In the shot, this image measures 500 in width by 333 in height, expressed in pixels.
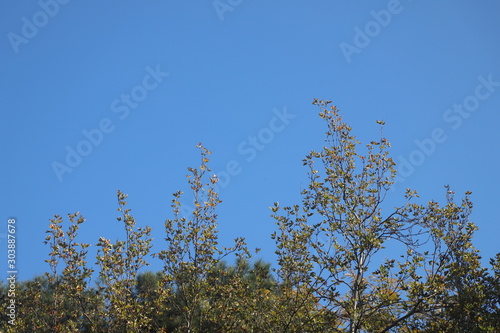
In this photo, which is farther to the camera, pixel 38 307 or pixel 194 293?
pixel 38 307

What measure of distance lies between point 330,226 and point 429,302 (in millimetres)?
2493

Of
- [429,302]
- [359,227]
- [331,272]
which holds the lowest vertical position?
[429,302]

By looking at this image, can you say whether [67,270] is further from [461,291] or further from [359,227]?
[461,291]

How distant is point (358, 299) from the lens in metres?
12.0

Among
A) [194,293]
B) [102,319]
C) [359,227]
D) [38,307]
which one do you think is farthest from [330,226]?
[38,307]

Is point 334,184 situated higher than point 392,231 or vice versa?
point 334,184

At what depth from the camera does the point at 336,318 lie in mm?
12180

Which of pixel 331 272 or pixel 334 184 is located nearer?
pixel 331 272

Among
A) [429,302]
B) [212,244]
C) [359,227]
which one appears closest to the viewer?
[429,302]

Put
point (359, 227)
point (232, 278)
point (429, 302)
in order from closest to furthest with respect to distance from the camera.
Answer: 1. point (429, 302)
2. point (359, 227)
3. point (232, 278)

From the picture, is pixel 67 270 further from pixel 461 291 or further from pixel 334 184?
pixel 461 291

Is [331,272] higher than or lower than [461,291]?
higher

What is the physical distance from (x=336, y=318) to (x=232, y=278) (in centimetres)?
347

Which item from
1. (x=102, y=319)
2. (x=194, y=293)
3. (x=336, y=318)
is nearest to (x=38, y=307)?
(x=102, y=319)
